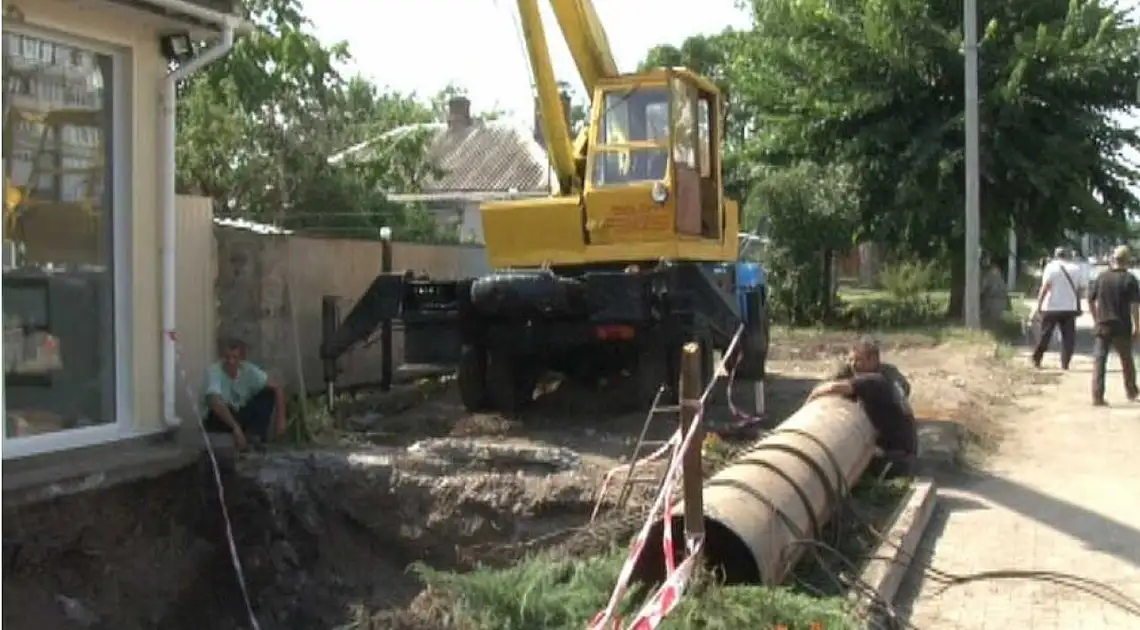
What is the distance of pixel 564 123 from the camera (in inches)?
502

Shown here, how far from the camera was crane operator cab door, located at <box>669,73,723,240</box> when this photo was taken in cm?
1188

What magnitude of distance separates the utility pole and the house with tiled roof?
18.1 meters

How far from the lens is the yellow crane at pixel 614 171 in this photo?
11844 mm

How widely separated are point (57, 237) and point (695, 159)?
616 centimetres

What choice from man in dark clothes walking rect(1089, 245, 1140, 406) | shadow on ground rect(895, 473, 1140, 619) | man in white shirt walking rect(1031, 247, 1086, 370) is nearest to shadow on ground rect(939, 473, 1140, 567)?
shadow on ground rect(895, 473, 1140, 619)

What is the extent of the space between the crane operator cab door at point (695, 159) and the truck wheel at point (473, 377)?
2088 mm

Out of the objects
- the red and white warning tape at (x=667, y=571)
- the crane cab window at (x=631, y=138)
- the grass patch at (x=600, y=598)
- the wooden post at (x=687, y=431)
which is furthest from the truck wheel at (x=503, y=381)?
the wooden post at (x=687, y=431)

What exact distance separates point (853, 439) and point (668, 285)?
110 inches

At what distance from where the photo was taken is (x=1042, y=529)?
850cm

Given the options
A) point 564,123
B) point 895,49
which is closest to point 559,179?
point 564,123

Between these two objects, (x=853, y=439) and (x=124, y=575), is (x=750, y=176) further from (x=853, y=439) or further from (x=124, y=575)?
(x=124, y=575)

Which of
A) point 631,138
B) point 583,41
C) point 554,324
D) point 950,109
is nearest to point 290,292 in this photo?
point 554,324

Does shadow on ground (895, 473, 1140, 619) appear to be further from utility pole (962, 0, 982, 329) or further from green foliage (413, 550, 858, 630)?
utility pole (962, 0, 982, 329)

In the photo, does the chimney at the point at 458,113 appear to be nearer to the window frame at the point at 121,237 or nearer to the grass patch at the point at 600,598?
the window frame at the point at 121,237
